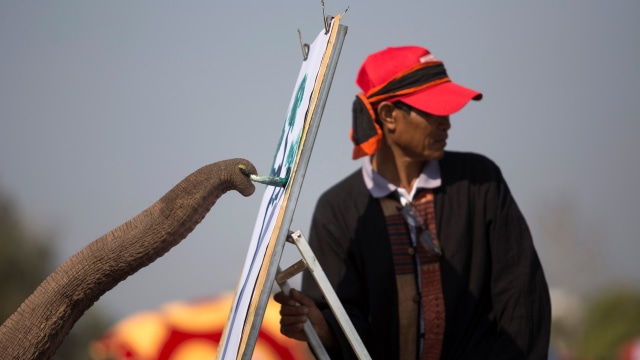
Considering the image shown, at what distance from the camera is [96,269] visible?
2824 mm

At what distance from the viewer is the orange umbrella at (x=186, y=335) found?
721 centimetres

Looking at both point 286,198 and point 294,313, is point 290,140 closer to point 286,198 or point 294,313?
point 286,198

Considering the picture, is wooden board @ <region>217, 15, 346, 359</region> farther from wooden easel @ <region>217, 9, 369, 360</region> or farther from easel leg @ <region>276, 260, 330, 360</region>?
easel leg @ <region>276, 260, 330, 360</region>

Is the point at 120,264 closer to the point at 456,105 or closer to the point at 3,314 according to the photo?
the point at 456,105

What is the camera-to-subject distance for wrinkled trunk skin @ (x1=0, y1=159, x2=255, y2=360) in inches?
109

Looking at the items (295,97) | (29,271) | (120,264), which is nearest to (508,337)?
(295,97)

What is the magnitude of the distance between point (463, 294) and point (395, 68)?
2.67 feet

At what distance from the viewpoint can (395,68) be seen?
3.80 m

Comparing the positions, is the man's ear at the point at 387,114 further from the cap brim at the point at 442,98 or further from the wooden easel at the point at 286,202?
the wooden easel at the point at 286,202

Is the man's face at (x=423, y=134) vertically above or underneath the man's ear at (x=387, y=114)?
underneath

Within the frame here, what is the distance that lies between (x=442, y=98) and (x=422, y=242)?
49 centimetres

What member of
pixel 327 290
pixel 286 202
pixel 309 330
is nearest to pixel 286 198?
pixel 286 202

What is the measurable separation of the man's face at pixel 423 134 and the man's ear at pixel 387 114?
50 millimetres

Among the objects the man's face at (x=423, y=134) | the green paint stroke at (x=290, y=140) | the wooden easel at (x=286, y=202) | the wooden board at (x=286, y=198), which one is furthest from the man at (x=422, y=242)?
the wooden easel at (x=286, y=202)
